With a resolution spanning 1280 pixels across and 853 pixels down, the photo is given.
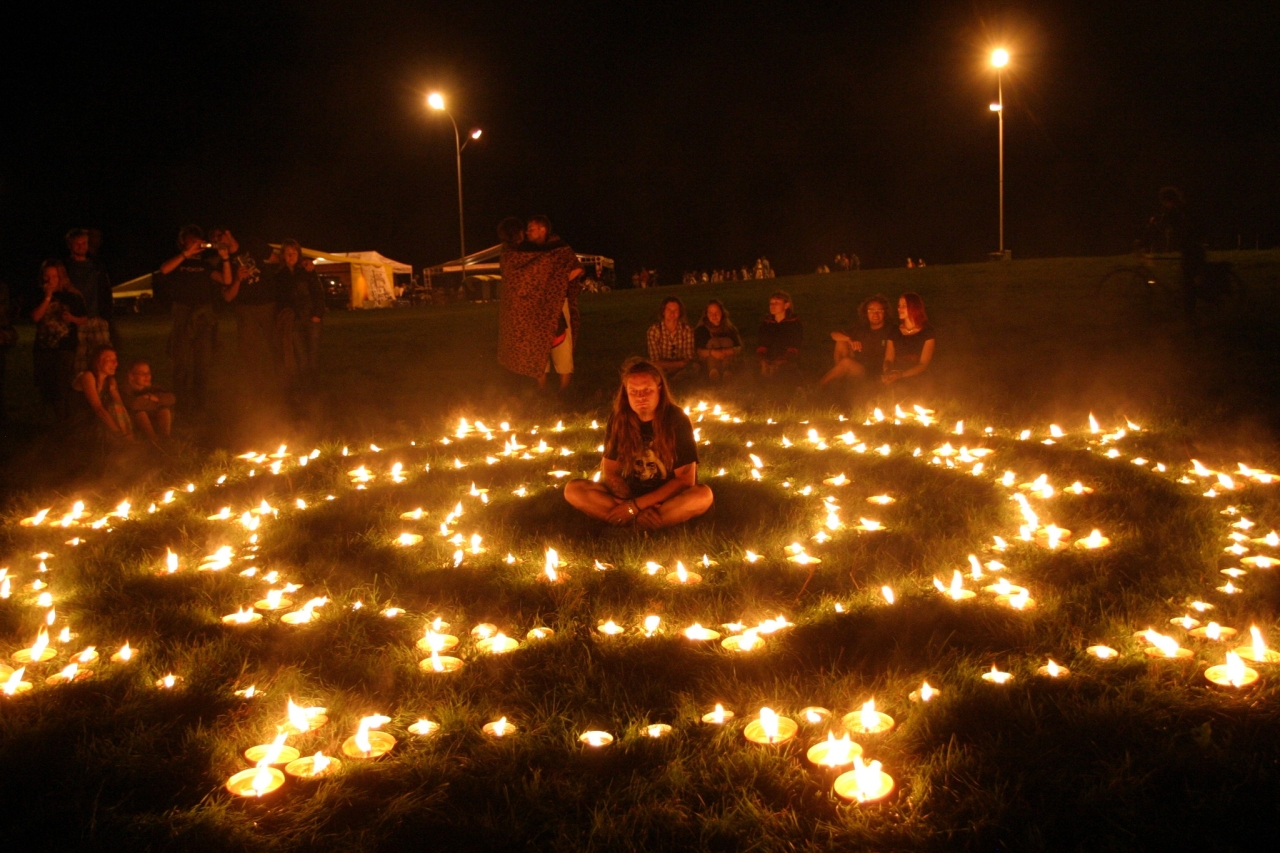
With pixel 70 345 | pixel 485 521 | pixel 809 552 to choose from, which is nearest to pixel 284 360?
pixel 70 345

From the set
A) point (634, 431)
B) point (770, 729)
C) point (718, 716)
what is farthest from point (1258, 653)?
point (634, 431)

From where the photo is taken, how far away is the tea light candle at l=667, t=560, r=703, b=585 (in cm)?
454

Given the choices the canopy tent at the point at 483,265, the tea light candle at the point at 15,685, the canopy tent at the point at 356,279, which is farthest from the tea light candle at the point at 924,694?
the canopy tent at the point at 483,265

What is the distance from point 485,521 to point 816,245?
53.3 m

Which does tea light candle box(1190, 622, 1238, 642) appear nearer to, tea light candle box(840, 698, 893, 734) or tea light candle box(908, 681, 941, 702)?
tea light candle box(908, 681, 941, 702)

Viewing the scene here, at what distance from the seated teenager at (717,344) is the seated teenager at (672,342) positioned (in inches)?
5.9

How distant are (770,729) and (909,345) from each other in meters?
7.11

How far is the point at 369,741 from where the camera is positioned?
10.5ft

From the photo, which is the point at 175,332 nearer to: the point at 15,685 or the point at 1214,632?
the point at 15,685

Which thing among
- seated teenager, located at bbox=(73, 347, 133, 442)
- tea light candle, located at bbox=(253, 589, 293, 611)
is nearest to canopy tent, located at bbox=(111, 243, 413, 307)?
seated teenager, located at bbox=(73, 347, 133, 442)

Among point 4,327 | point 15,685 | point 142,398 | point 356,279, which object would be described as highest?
point 356,279

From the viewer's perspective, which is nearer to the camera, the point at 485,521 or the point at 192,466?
the point at 485,521

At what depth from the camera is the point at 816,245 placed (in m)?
56.8

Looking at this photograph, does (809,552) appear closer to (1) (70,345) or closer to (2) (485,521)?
(2) (485,521)
